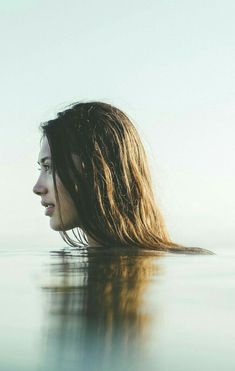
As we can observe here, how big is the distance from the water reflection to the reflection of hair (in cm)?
222

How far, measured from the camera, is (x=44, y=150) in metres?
3.93

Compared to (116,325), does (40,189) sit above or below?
above

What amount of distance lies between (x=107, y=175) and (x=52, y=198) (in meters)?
0.39

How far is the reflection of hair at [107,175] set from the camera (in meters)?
3.73

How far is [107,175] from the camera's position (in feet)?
12.7

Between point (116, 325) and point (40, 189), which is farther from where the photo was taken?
point (40, 189)

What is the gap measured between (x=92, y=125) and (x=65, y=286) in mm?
2786

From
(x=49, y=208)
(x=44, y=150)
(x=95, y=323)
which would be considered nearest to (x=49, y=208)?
(x=49, y=208)

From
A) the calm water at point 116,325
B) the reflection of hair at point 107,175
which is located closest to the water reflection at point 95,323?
the calm water at point 116,325

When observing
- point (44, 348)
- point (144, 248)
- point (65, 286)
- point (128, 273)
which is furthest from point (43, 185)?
point (44, 348)

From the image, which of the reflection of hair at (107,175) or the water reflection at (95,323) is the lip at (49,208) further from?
the water reflection at (95,323)

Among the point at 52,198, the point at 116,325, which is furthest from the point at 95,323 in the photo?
the point at 52,198

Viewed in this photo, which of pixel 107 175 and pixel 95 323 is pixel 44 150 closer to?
pixel 107 175

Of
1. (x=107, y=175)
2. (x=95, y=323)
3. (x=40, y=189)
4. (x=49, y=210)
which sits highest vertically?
(x=107, y=175)
